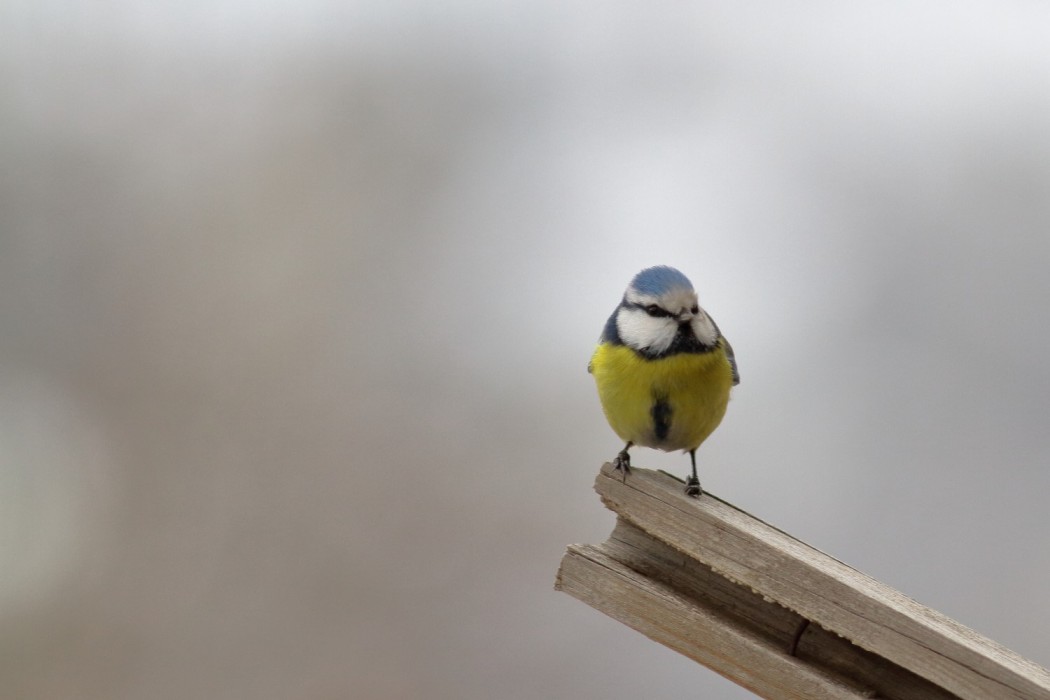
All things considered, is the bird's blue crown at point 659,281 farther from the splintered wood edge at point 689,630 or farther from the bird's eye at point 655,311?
the splintered wood edge at point 689,630

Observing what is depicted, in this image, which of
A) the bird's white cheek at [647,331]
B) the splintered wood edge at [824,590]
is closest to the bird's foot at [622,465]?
the splintered wood edge at [824,590]

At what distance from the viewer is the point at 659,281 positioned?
919mm

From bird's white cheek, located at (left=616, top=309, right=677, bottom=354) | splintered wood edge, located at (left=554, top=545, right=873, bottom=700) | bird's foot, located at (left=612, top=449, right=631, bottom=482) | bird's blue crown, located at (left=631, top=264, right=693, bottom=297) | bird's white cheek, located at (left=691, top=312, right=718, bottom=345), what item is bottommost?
splintered wood edge, located at (left=554, top=545, right=873, bottom=700)

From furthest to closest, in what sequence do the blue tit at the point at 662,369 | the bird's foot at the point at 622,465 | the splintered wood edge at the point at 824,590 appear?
the blue tit at the point at 662,369, the bird's foot at the point at 622,465, the splintered wood edge at the point at 824,590

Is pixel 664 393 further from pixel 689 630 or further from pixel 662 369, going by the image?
pixel 689 630

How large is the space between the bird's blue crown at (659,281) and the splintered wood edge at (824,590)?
0.17m

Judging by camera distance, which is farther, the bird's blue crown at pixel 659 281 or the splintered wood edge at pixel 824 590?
the bird's blue crown at pixel 659 281

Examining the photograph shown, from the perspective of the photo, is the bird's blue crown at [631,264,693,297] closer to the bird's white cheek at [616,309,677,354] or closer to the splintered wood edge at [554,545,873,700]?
the bird's white cheek at [616,309,677,354]

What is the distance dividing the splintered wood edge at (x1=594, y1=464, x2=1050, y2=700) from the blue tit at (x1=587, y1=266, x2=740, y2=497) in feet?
0.39

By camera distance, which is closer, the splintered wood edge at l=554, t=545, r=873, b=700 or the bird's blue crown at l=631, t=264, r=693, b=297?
the splintered wood edge at l=554, t=545, r=873, b=700

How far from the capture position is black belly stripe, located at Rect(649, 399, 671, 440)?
0.98 m

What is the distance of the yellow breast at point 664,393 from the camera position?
0.97 m

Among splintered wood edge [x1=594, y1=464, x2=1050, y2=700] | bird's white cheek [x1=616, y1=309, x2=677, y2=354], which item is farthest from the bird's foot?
bird's white cheek [x1=616, y1=309, x2=677, y2=354]

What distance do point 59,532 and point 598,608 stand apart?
1521 millimetres
